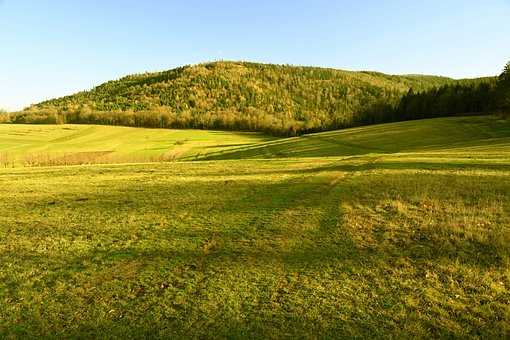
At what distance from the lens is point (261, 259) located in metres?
13.1

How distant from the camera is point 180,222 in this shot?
1723 cm

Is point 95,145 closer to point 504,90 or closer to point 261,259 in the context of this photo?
point 261,259

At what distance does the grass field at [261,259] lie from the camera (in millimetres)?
9531

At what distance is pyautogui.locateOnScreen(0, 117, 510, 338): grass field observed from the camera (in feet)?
31.3

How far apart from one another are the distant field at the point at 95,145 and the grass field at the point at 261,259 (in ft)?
158

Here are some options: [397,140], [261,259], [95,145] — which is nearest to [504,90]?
[397,140]

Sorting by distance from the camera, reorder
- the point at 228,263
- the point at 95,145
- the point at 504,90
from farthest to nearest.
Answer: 1. the point at 95,145
2. the point at 504,90
3. the point at 228,263

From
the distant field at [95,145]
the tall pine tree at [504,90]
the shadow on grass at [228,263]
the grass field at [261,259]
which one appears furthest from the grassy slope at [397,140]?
the shadow on grass at [228,263]

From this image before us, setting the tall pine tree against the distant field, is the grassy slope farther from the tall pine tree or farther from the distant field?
the distant field

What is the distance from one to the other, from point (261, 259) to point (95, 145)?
275 ft

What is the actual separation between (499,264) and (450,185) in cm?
1120

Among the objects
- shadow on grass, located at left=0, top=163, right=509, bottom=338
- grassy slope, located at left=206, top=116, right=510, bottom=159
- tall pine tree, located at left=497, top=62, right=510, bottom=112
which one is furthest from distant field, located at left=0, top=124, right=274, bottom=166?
tall pine tree, located at left=497, top=62, right=510, bottom=112

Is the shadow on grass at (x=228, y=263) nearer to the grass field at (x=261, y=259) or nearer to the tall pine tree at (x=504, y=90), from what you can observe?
the grass field at (x=261, y=259)

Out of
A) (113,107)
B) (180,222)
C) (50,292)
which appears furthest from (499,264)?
(113,107)
